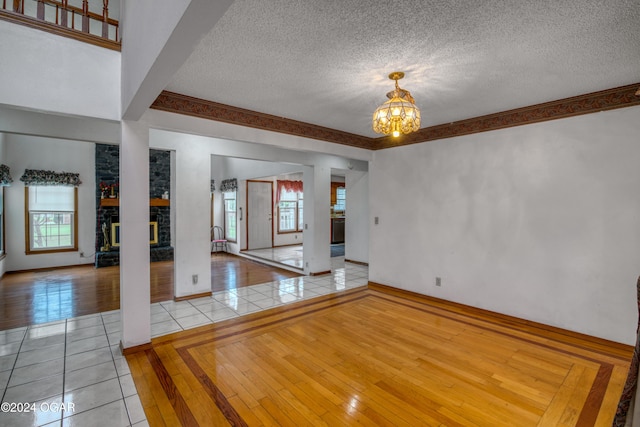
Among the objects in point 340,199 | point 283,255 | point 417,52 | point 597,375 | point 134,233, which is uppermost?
point 417,52

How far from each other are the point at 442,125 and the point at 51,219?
811 cm

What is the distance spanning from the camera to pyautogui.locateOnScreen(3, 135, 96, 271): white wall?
608cm

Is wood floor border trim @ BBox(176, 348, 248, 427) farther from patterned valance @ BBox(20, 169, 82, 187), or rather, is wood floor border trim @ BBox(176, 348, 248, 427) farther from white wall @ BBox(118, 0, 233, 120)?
patterned valance @ BBox(20, 169, 82, 187)

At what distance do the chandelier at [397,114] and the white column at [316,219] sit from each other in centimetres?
330

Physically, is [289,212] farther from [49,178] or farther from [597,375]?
[597,375]

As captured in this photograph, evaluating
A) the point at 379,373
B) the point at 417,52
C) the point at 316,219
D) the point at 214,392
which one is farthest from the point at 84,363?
the point at 316,219

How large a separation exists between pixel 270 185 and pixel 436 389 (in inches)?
306

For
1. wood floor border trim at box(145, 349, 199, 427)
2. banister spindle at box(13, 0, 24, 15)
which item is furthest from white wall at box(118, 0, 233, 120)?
wood floor border trim at box(145, 349, 199, 427)

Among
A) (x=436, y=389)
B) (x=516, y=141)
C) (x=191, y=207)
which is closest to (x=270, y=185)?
(x=191, y=207)

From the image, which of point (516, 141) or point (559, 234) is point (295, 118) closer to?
point (516, 141)

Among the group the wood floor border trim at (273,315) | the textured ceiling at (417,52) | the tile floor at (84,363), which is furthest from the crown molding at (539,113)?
the tile floor at (84,363)

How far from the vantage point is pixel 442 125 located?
4.25 metres

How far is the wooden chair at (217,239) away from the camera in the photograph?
29.0 feet

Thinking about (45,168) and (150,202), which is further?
(150,202)
